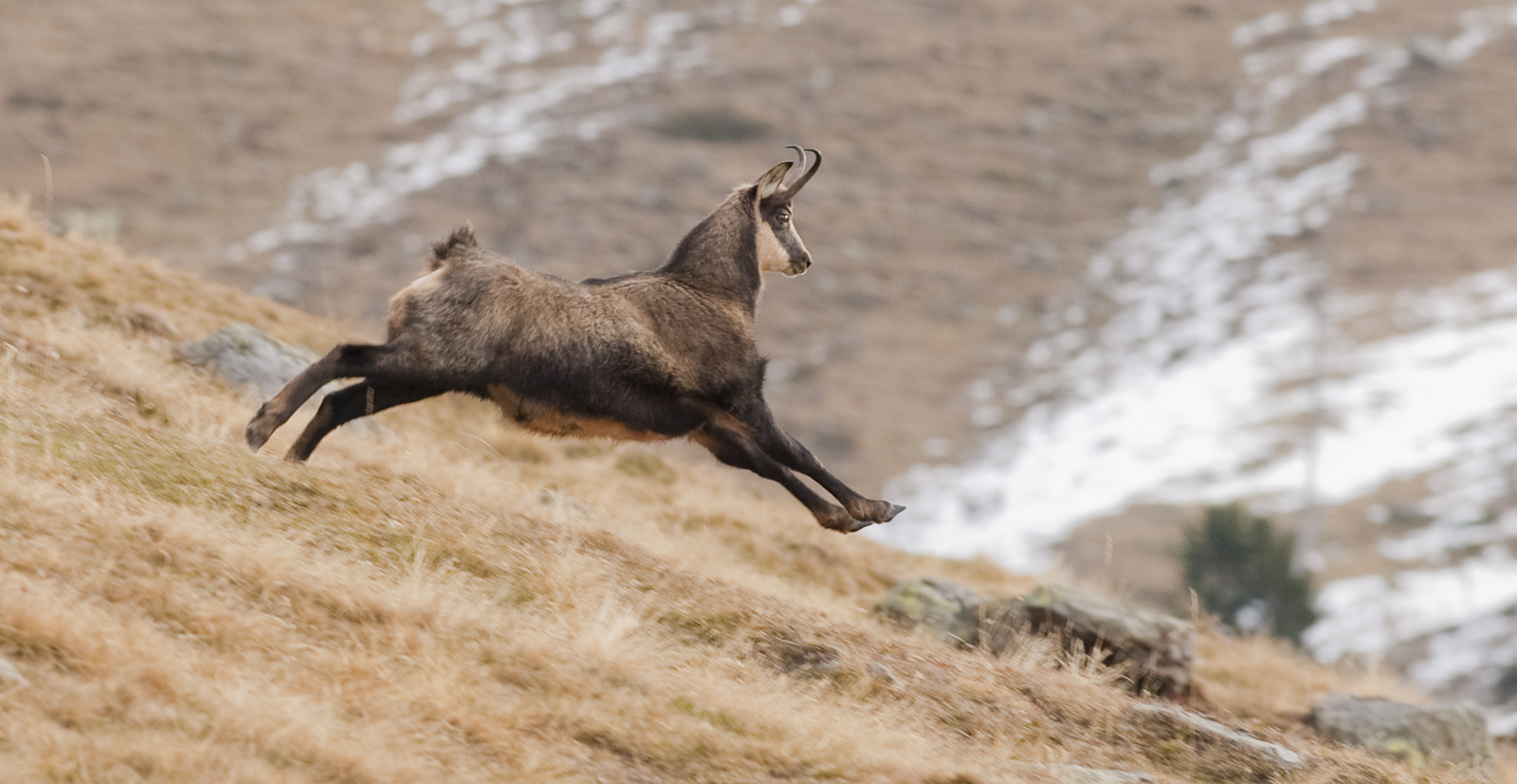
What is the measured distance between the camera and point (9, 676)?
4.35m

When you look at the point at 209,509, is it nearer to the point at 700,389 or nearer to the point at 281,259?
the point at 700,389

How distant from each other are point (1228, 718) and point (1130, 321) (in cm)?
3910

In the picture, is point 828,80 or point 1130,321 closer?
point 1130,321

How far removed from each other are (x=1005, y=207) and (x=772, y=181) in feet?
148

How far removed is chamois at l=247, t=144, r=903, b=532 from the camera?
24.6 ft

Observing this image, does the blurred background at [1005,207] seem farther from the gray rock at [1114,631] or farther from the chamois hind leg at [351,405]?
the chamois hind leg at [351,405]

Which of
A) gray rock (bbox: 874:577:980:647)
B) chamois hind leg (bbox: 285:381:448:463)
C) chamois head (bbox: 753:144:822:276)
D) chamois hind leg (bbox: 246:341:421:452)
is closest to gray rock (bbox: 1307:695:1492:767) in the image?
gray rock (bbox: 874:577:980:647)

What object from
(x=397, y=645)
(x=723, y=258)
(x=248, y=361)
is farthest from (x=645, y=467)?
(x=397, y=645)

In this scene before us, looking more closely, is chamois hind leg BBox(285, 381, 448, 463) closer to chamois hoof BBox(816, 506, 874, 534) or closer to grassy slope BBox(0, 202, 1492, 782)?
grassy slope BBox(0, 202, 1492, 782)

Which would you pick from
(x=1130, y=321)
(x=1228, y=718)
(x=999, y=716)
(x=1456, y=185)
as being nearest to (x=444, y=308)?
(x=999, y=716)

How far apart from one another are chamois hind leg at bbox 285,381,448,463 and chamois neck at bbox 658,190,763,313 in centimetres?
170

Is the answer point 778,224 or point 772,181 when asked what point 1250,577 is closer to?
point 778,224

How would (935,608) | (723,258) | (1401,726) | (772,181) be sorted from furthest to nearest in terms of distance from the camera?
(935,608) → (1401,726) → (772,181) → (723,258)

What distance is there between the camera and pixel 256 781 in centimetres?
418
